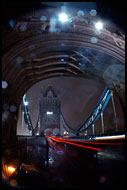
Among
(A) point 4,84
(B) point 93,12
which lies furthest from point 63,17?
(A) point 4,84

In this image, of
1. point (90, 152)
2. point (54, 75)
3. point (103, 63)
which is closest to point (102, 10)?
point (103, 63)

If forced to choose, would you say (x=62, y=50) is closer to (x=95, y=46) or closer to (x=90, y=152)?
(x=95, y=46)

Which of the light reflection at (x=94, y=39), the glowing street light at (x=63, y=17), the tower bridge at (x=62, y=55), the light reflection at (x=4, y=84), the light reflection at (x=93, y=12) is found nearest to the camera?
the tower bridge at (x=62, y=55)

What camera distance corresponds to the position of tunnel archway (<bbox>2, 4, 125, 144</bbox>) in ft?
23.6

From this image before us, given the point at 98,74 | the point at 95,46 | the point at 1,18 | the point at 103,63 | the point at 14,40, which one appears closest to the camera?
the point at 1,18

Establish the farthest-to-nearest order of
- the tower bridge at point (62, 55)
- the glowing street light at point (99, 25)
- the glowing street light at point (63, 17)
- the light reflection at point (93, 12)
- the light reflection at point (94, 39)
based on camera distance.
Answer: the light reflection at point (94, 39) < the glowing street light at point (99, 25) < the glowing street light at point (63, 17) < the light reflection at point (93, 12) < the tower bridge at point (62, 55)

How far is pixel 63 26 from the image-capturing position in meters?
7.70

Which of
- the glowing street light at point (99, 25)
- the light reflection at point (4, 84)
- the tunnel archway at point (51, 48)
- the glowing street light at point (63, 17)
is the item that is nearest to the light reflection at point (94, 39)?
the tunnel archway at point (51, 48)

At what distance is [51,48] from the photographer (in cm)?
964

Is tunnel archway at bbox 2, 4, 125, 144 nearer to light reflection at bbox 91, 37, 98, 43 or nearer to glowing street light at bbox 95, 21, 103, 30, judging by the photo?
light reflection at bbox 91, 37, 98, 43

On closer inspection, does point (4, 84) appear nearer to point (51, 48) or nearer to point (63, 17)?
point (51, 48)

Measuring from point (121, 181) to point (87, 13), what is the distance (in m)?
7.48

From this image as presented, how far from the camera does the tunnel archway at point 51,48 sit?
7207 millimetres

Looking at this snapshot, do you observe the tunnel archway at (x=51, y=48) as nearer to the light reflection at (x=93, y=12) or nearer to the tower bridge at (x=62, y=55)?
the tower bridge at (x=62, y=55)
